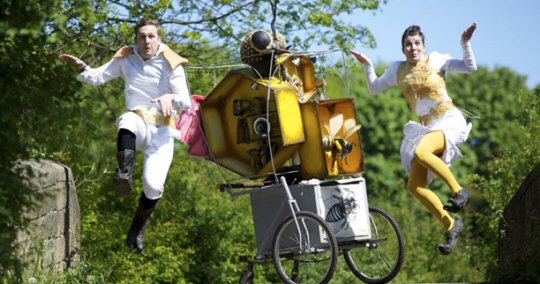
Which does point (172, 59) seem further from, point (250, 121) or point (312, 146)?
point (312, 146)

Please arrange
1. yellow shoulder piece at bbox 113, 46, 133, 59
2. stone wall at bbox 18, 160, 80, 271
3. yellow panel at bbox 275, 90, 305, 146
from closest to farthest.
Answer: stone wall at bbox 18, 160, 80, 271 < yellow panel at bbox 275, 90, 305, 146 < yellow shoulder piece at bbox 113, 46, 133, 59

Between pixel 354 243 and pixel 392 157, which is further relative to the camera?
pixel 392 157

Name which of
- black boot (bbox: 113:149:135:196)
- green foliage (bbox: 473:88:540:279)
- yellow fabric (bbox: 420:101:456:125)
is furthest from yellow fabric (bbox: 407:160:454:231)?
green foliage (bbox: 473:88:540:279)

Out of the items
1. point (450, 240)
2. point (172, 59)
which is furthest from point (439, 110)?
point (172, 59)

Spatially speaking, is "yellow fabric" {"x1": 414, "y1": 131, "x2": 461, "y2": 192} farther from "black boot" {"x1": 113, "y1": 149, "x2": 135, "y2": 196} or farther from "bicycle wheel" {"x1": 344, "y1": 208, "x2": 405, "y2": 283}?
"black boot" {"x1": 113, "y1": 149, "x2": 135, "y2": 196}

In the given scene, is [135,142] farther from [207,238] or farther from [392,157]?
[392,157]

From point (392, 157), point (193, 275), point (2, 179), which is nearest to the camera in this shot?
point (2, 179)

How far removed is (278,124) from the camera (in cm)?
1092

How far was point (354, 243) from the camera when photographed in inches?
434

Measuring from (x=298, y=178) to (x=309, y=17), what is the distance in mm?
5618

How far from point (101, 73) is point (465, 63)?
2.78 metres

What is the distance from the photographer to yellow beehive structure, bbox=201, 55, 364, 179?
10.8 m

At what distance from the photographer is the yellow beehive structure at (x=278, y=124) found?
10836 mm

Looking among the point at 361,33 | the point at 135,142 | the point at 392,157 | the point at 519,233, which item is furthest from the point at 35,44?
the point at 392,157
